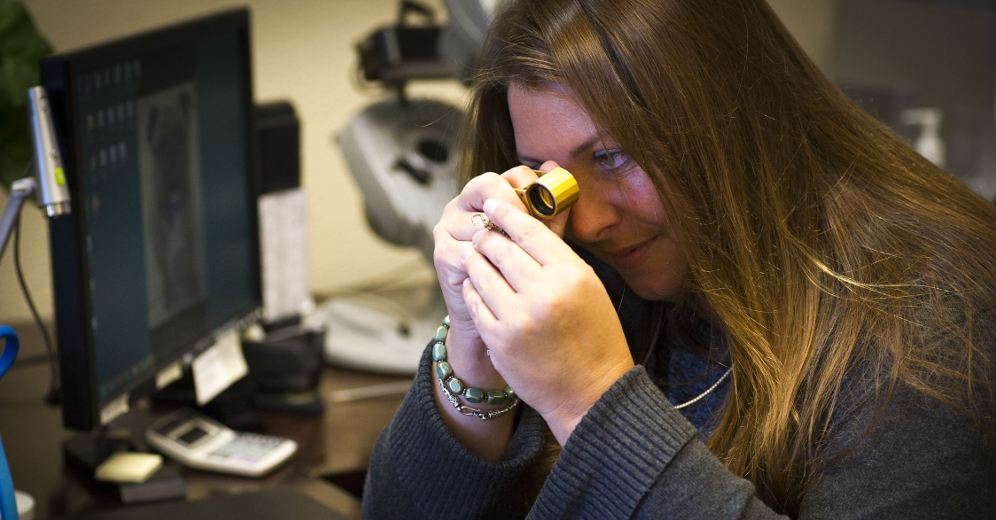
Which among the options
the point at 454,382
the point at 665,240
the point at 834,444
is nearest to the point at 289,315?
the point at 454,382

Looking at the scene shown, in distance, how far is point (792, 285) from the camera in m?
1.05

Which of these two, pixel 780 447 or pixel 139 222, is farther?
pixel 139 222

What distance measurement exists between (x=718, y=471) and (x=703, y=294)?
204 mm

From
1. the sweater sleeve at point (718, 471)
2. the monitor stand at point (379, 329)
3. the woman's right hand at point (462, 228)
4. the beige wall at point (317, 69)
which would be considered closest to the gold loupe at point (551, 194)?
the woman's right hand at point (462, 228)

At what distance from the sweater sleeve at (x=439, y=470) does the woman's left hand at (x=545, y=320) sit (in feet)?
0.58

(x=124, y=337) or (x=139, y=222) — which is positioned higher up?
(x=139, y=222)

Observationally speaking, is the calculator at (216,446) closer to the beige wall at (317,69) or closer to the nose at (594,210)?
the nose at (594,210)

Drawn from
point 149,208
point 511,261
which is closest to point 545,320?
point 511,261

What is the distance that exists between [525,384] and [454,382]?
7.3 inches

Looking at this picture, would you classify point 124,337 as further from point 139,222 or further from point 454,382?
point 454,382

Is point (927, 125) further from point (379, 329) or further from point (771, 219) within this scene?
point (771, 219)

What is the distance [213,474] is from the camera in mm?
1351

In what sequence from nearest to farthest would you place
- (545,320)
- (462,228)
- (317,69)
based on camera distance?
1. (545,320)
2. (462,228)
3. (317,69)

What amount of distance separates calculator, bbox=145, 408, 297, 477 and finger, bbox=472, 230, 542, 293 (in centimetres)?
52
